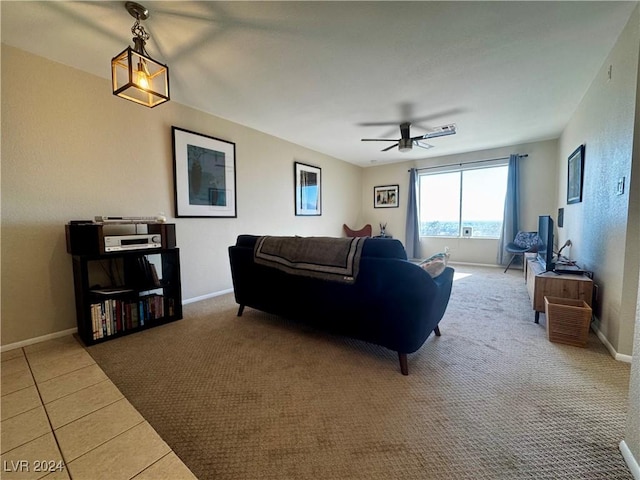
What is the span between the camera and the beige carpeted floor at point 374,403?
107 cm

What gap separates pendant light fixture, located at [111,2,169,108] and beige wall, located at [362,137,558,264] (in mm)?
5329

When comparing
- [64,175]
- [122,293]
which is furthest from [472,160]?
[64,175]

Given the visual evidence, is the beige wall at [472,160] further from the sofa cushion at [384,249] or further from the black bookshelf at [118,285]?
the black bookshelf at [118,285]

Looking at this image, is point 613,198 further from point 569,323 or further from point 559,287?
point 569,323

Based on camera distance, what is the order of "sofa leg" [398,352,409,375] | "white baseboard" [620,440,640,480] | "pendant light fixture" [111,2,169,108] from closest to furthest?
"white baseboard" [620,440,640,480], "pendant light fixture" [111,2,169,108], "sofa leg" [398,352,409,375]

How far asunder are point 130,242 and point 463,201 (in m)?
5.88

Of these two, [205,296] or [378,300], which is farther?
[205,296]

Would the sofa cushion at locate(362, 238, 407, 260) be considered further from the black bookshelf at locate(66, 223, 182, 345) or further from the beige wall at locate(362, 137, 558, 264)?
the beige wall at locate(362, 137, 558, 264)

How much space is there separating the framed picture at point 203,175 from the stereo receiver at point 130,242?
0.68m

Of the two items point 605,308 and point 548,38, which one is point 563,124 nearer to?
point 548,38

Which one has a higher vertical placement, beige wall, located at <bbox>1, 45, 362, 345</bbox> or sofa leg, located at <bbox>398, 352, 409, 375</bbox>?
beige wall, located at <bbox>1, 45, 362, 345</bbox>

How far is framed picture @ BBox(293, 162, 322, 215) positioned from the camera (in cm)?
471

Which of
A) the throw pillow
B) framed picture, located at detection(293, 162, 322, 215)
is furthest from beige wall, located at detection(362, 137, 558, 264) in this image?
the throw pillow

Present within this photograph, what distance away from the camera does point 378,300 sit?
68.1 inches
